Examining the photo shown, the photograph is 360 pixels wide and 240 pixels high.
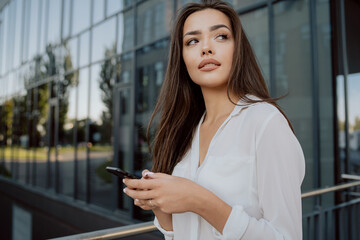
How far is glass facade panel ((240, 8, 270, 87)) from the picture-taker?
4.57 meters

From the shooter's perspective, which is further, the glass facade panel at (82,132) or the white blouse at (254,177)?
the glass facade panel at (82,132)

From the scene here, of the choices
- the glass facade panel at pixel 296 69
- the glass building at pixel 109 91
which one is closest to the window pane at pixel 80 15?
the glass building at pixel 109 91

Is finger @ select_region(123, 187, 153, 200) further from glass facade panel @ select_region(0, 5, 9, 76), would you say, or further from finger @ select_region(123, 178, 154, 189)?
glass facade panel @ select_region(0, 5, 9, 76)

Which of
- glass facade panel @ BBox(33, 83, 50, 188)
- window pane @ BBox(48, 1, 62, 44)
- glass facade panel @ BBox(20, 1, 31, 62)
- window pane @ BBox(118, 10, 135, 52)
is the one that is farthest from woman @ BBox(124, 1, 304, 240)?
glass facade panel @ BBox(20, 1, 31, 62)

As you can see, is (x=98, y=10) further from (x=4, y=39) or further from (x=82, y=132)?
(x=4, y=39)

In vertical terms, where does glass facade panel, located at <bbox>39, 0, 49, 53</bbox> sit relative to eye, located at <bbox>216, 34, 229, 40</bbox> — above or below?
above

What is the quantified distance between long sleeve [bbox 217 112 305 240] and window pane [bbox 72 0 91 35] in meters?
8.95

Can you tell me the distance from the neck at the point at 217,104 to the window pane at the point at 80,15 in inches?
336

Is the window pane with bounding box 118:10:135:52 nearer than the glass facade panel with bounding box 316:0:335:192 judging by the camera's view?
No

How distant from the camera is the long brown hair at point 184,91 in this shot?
1075 millimetres

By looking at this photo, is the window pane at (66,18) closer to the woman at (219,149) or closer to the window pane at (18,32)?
the window pane at (18,32)

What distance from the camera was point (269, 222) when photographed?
825 millimetres

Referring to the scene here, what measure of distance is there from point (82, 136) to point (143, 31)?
3.61 metres

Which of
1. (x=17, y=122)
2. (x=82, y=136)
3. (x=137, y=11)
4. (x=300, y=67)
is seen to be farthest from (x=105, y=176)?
(x=17, y=122)
